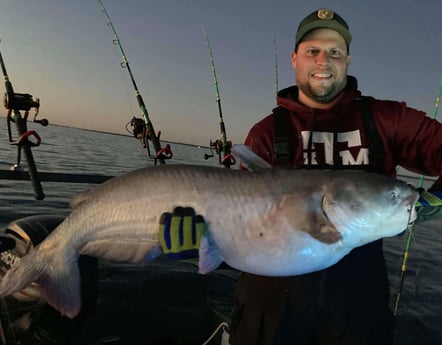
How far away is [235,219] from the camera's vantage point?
236 centimetres

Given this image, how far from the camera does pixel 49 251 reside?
2.52 m

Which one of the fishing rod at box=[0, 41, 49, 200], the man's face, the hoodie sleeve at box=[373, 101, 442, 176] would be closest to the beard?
the man's face

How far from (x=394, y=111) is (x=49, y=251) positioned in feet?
9.25

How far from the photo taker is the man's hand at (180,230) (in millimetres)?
2260

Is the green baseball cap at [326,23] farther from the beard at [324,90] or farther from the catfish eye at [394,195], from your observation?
the catfish eye at [394,195]

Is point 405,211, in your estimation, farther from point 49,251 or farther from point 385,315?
point 49,251

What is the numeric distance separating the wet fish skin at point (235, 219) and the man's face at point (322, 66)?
0.97 m

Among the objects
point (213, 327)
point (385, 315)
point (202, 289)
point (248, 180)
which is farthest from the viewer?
point (202, 289)

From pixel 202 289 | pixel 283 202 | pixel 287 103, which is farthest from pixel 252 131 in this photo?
pixel 202 289

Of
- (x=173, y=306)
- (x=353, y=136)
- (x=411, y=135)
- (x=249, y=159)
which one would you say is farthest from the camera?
(x=173, y=306)

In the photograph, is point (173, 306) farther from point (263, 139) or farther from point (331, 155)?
point (331, 155)

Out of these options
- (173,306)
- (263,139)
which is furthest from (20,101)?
(173,306)

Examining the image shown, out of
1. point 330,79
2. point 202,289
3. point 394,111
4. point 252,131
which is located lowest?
point 202,289

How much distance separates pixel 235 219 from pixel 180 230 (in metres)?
0.37
